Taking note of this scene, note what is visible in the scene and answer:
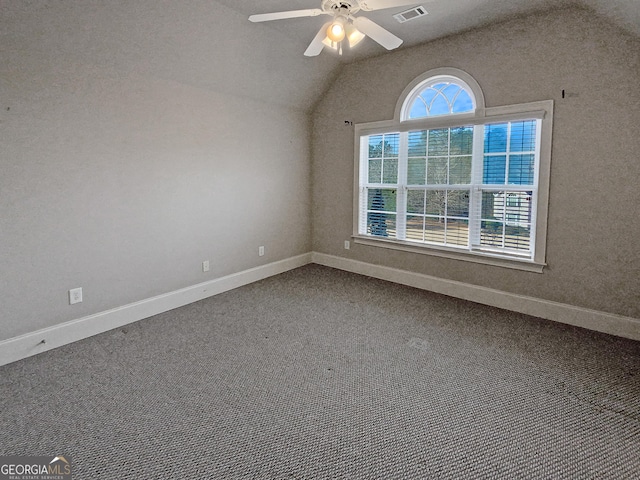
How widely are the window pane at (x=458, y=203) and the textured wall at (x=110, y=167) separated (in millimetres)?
2262

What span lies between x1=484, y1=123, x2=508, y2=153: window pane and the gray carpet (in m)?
1.63

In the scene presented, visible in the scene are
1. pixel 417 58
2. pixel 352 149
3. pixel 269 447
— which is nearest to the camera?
pixel 269 447

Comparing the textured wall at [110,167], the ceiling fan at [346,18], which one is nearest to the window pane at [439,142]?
the ceiling fan at [346,18]

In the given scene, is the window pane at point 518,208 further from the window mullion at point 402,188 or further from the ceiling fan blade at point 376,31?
the ceiling fan blade at point 376,31

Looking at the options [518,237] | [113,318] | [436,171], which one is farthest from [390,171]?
[113,318]

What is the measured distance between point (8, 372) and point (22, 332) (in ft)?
1.06

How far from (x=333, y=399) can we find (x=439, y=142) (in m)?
2.97

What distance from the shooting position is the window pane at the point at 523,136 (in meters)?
3.36

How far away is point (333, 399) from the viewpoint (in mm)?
2193

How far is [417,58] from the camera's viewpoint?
3979 mm

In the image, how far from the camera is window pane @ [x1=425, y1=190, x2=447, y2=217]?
4.04 metres

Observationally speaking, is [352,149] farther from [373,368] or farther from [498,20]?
[373,368]

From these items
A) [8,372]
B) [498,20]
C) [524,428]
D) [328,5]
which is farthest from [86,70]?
[524,428]

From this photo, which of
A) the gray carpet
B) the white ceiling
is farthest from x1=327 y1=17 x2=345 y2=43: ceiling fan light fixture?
the gray carpet
